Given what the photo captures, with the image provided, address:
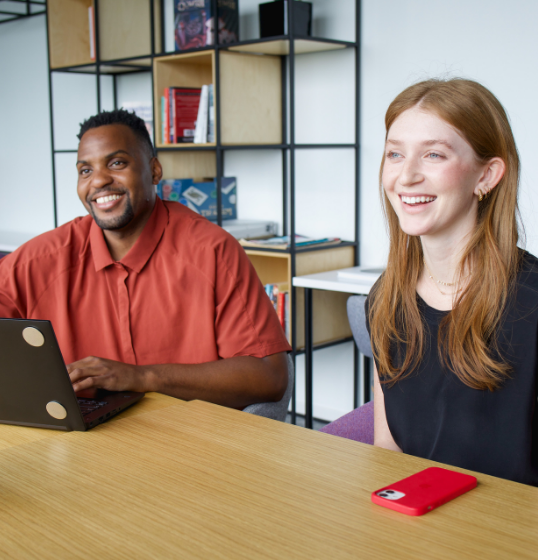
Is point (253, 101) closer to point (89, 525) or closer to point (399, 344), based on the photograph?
point (399, 344)

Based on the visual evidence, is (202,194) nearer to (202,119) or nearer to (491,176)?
(202,119)

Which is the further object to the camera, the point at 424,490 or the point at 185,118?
the point at 185,118

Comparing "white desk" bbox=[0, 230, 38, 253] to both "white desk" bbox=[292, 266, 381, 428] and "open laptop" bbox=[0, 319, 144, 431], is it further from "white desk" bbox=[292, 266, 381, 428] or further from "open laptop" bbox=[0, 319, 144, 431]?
"open laptop" bbox=[0, 319, 144, 431]

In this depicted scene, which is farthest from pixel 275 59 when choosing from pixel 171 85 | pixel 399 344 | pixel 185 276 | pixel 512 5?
pixel 399 344

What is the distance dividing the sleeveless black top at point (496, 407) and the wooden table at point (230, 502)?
241 mm

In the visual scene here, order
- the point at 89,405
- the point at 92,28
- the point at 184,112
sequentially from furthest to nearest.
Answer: the point at 92,28, the point at 184,112, the point at 89,405

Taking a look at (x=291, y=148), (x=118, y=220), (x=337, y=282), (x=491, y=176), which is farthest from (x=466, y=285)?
(x=291, y=148)

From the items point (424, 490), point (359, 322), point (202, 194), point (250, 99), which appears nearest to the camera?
point (424, 490)

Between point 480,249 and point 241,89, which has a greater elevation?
point 241,89

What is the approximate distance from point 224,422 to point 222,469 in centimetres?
20

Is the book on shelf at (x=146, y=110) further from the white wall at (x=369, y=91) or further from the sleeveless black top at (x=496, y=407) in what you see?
the sleeveless black top at (x=496, y=407)

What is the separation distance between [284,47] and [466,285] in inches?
81.5

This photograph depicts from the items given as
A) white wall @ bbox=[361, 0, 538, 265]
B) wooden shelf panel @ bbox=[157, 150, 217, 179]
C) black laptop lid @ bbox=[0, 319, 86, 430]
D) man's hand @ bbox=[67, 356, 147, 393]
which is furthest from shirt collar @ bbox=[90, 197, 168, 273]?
wooden shelf panel @ bbox=[157, 150, 217, 179]

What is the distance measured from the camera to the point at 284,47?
301 centimetres
